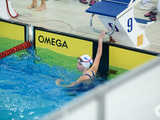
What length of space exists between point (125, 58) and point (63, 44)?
3.80ft

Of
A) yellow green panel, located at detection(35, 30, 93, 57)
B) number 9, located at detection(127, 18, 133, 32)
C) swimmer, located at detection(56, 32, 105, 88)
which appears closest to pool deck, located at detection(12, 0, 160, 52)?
number 9, located at detection(127, 18, 133, 32)

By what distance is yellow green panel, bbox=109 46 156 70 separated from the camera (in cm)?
513

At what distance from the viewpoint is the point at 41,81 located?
5492mm

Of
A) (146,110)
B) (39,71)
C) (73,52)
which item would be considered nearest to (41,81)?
(39,71)

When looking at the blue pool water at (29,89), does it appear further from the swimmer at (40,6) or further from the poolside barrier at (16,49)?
the swimmer at (40,6)

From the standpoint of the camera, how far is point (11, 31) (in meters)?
6.68

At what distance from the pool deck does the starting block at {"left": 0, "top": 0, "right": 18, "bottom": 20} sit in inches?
6.3

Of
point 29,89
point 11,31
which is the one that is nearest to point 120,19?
point 29,89

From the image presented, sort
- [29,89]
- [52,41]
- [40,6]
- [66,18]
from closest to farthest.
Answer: [29,89], [52,41], [66,18], [40,6]

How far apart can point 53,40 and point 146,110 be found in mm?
4024

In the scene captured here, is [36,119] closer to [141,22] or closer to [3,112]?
[3,112]

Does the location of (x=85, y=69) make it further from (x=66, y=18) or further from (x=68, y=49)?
(x=66, y=18)

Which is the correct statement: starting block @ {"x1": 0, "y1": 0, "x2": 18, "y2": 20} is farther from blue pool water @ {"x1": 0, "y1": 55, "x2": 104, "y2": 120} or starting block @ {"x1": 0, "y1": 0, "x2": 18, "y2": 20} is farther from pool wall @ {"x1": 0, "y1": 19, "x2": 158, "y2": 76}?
blue pool water @ {"x1": 0, "y1": 55, "x2": 104, "y2": 120}

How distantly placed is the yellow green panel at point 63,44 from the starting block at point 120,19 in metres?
0.49
